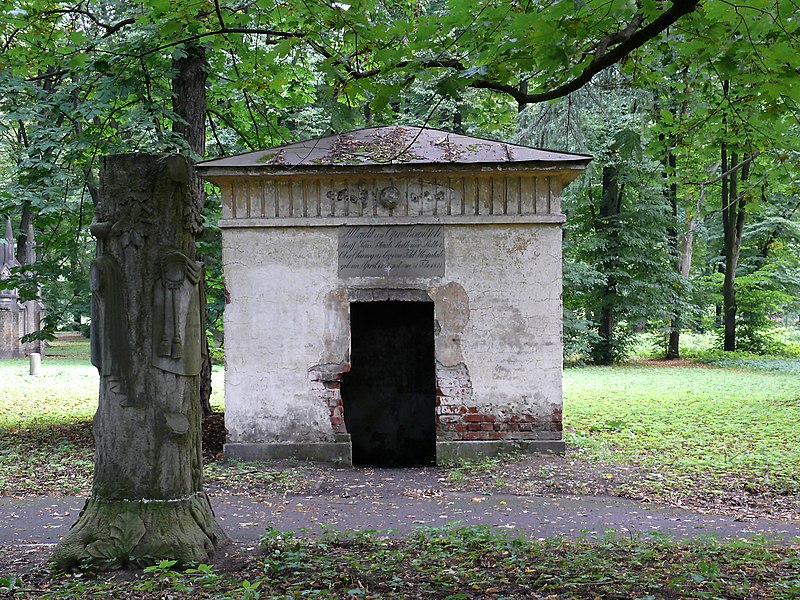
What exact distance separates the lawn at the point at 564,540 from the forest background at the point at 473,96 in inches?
101

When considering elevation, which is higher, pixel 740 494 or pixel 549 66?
pixel 549 66

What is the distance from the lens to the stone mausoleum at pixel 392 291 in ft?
34.9

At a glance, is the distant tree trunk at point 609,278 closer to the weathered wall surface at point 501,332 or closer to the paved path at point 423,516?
the weathered wall surface at point 501,332

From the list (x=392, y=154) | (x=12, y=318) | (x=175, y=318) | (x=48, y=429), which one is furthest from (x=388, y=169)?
(x=12, y=318)

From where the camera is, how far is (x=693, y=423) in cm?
1379

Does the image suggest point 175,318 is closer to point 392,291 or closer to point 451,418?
point 392,291

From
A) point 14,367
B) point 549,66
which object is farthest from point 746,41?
point 14,367

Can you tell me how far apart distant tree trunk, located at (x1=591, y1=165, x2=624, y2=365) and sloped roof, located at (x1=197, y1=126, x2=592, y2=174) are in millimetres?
16802

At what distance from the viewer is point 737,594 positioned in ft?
15.8

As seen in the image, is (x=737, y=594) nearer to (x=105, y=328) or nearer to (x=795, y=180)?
(x=105, y=328)

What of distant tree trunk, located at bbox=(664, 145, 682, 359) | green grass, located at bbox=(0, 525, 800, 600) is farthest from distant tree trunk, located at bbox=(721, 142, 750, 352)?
green grass, located at bbox=(0, 525, 800, 600)

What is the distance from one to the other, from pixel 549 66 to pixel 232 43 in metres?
4.04

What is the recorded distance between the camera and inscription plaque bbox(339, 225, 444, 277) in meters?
10.6

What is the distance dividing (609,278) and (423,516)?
2081cm
